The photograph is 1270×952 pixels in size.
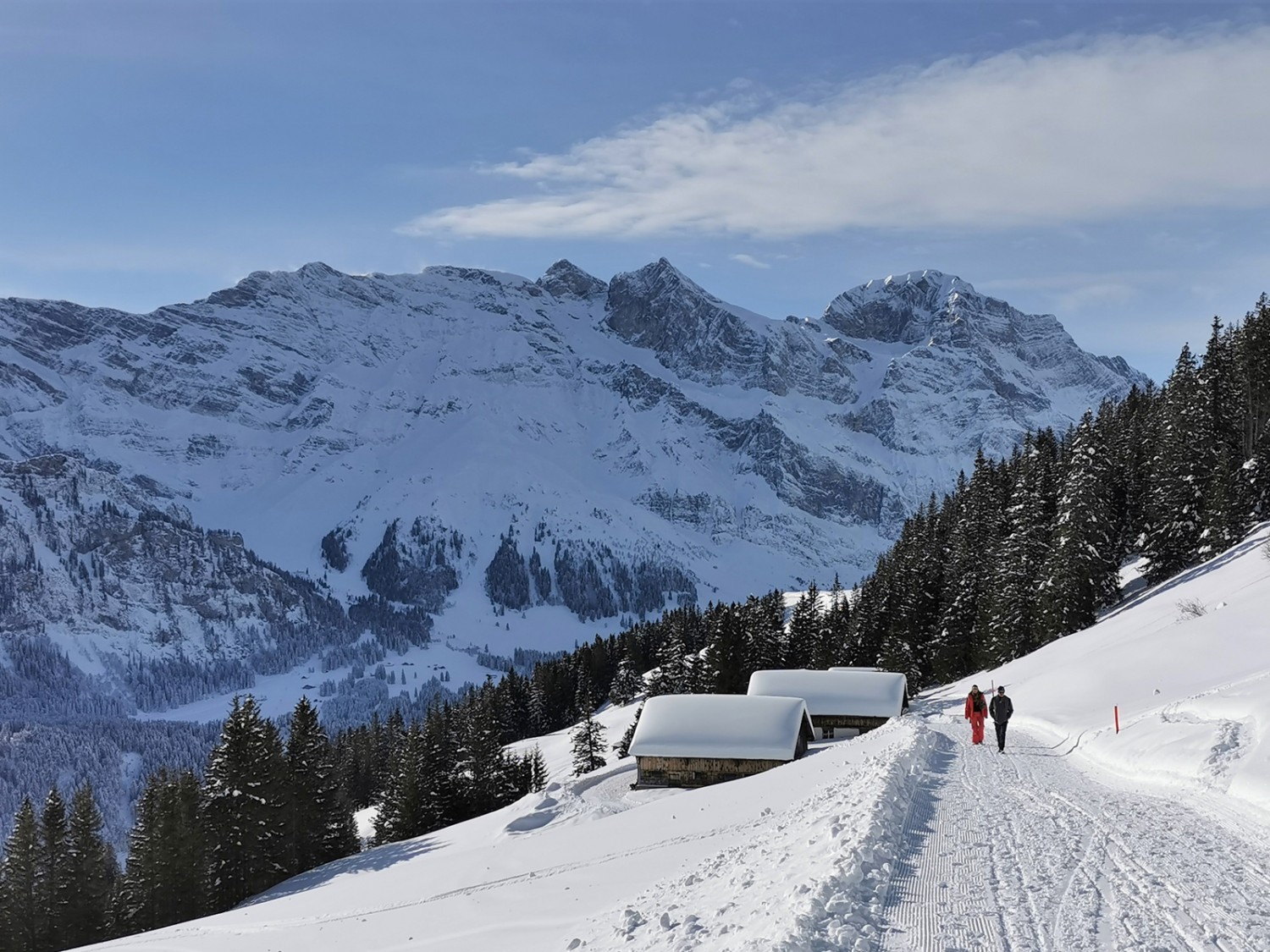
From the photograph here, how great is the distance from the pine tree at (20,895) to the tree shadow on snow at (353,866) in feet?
33.5

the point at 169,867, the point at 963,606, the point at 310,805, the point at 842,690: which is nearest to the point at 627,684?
the point at 963,606

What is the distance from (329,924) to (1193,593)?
140 ft

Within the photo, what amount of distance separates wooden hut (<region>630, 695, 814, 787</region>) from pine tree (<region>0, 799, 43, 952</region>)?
95.2 ft

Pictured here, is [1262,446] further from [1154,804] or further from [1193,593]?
[1154,804]

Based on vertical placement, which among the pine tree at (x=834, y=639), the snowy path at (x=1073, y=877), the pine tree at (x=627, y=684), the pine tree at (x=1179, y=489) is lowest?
the pine tree at (x=627, y=684)

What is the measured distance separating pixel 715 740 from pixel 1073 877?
3889 cm

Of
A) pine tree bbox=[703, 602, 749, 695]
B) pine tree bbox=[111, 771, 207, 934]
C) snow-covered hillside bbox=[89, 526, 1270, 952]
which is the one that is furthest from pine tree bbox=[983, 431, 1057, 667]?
pine tree bbox=[111, 771, 207, 934]

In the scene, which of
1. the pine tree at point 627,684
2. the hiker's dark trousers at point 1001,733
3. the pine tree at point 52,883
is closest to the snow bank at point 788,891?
the hiker's dark trousers at point 1001,733

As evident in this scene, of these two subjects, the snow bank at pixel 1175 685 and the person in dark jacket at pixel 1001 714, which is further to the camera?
the person in dark jacket at pixel 1001 714

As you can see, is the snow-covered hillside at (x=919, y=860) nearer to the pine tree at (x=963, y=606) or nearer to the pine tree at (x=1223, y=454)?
the pine tree at (x=1223, y=454)

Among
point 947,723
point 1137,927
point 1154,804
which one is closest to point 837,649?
point 947,723

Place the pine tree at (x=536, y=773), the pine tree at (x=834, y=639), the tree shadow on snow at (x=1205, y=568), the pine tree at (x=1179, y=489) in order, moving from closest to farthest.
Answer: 1. the tree shadow on snow at (x=1205, y=568)
2. the pine tree at (x=1179, y=489)
3. the pine tree at (x=536, y=773)
4. the pine tree at (x=834, y=639)

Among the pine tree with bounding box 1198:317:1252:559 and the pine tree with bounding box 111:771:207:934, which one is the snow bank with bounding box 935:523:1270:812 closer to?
the pine tree with bounding box 1198:317:1252:559

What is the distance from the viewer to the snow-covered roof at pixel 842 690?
57.4m
